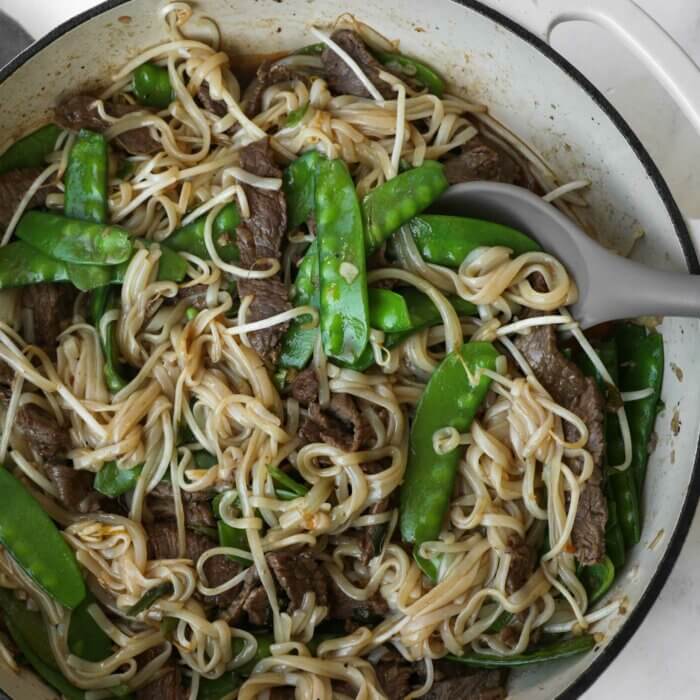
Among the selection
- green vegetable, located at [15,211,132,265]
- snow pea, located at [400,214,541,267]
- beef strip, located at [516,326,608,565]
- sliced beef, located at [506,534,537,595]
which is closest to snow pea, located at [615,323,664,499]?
beef strip, located at [516,326,608,565]

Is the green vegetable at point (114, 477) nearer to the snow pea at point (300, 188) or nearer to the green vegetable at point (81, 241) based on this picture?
the green vegetable at point (81, 241)

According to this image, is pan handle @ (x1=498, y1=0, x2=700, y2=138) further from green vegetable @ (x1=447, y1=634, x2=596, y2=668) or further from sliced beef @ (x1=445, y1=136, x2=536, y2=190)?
green vegetable @ (x1=447, y1=634, x2=596, y2=668)

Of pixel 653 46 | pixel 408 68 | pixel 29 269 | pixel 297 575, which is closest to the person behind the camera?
pixel 653 46

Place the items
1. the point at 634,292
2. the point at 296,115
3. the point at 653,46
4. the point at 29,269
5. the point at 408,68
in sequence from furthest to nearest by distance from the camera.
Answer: the point at 408,68 < the point at 296,115 < the point at 29,269 < the point at 634,292 < the point at 653,46

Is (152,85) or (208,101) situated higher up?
(152,85)

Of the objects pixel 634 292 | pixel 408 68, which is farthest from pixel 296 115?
pixel 634 292

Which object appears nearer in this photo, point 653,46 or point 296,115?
point 653,46

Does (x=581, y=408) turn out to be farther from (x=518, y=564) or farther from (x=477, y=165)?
(x=477, y=165)

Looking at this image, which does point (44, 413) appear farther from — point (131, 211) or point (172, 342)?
point (131, 211)
